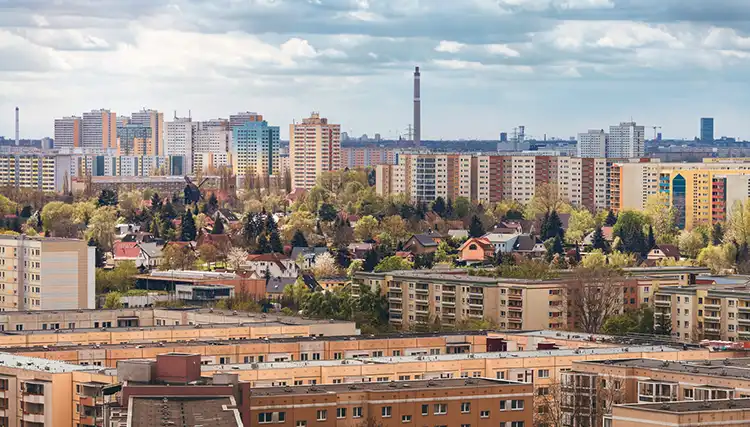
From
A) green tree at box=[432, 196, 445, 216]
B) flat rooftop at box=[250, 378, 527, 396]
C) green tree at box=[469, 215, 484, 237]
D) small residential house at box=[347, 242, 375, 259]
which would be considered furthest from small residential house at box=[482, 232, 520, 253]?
flat rooftop at box=[250, 378, 527, 396]

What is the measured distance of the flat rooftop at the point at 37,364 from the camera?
24250 mm

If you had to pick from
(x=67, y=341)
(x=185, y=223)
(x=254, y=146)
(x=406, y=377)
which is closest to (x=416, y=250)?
(x=185, y=223)

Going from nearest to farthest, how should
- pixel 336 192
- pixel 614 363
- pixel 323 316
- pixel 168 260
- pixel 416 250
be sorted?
pixel 614 363 → pixel 323 316 → pixel 168 260 → pixel 416 250 → pixel 336 192

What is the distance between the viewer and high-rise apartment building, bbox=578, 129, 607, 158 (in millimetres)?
174875

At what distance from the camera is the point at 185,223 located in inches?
2835

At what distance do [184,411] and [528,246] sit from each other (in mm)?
51690

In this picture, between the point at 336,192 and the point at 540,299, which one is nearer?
the point at 540,299

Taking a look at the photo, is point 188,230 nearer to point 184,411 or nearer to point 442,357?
point 442,357

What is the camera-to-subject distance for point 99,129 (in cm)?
19238

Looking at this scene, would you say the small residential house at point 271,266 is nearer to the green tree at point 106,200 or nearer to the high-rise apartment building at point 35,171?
the green tree at point 106,200

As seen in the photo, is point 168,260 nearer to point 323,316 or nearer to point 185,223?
point 185,223

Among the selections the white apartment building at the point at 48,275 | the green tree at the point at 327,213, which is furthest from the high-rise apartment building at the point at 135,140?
the white apartment building at the point at 48,275

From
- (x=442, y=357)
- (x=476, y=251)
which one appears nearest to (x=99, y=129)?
(x=476, y=251)

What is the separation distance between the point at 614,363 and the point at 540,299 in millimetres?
18009
